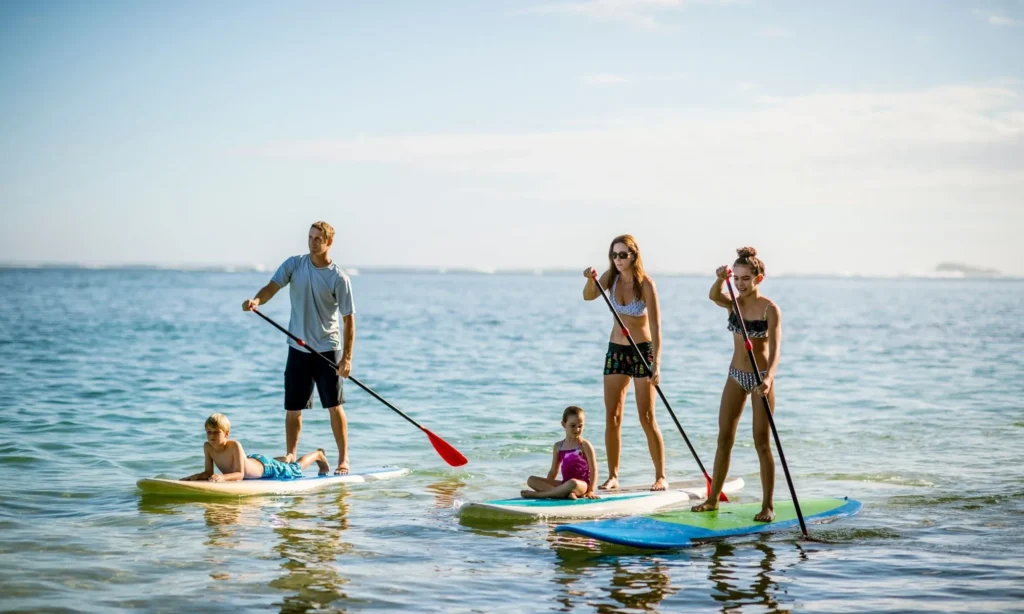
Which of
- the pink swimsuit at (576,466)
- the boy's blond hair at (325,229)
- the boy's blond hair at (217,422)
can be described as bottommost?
the pink swimsuit at (576,466)

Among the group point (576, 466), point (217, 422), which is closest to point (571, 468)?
point (576, 466)

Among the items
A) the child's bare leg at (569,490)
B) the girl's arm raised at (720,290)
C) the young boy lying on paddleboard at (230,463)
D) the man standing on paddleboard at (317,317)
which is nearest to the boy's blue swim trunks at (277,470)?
the young boy lying on paddleboard at (230,463)

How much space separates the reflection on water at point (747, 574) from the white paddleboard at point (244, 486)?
3.64 meters

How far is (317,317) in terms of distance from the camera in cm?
895

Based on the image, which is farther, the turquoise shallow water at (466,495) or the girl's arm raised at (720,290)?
the girl's arm raised at (720,290)

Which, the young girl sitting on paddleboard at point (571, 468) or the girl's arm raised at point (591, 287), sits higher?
the girl's arm raised at point (591, 287)

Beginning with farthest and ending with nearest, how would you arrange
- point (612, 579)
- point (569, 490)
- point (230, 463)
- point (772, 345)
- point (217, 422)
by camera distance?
point (230, 463) → point (217, 422) → point (569, 490) → point (772, 345) → point (612, 579)

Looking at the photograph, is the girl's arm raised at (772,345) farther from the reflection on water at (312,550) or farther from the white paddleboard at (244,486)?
the white paddleboard at (244,486)

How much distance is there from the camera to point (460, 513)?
7.91 meters

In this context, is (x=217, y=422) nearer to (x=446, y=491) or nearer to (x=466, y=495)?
(x=446, y=491)

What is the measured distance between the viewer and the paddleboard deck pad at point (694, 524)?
271 inches

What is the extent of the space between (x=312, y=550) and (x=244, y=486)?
6.02ft

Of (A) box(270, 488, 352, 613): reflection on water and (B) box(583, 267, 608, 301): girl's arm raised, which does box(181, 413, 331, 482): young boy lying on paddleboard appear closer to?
(A) box(270, 488, 352, 613): reflection on water

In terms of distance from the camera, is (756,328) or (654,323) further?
(654,323)
